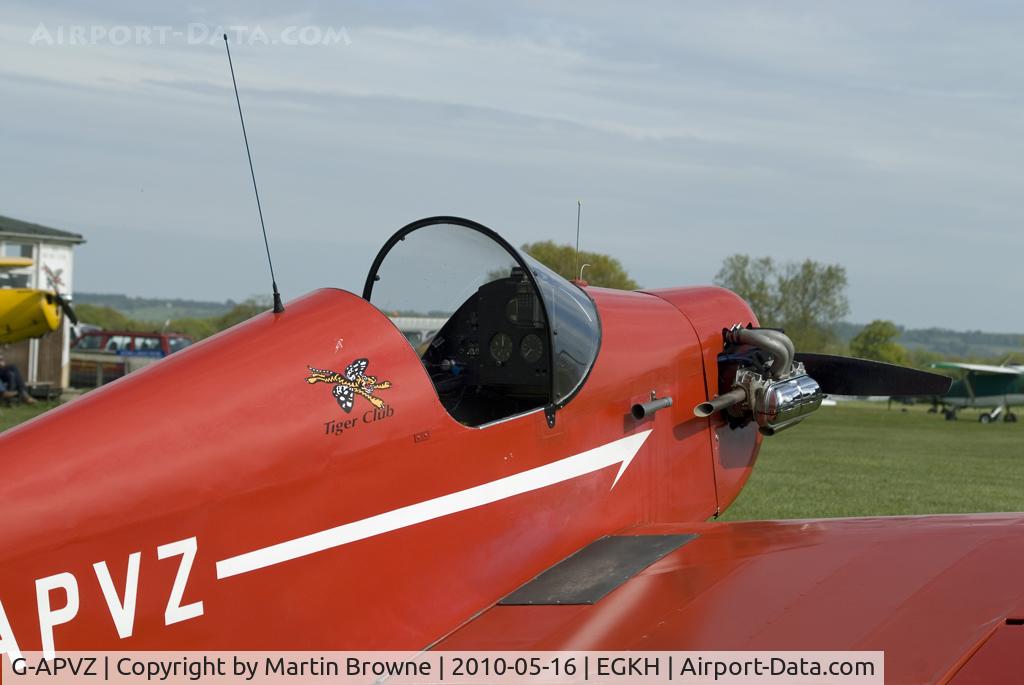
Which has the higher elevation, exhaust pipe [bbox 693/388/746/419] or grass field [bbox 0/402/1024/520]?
exhaust pipe [bbox 693/388/746/419]

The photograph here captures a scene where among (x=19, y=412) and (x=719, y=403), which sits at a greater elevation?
(x=719, y=403)

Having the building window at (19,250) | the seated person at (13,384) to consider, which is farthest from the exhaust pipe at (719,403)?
the building window at (19,250)

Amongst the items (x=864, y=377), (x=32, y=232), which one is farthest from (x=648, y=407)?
(x=32, y=232)

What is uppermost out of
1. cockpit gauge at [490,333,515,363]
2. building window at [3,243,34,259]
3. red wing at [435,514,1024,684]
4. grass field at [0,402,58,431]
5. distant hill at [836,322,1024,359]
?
building window at [3,243,34,259]

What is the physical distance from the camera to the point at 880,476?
47.6ft

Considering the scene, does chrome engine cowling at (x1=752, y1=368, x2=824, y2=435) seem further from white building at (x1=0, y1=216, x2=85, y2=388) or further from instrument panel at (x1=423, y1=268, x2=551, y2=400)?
white building at (x1=0, y1=216, x2=85, y2=388)

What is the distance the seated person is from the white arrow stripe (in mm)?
19115

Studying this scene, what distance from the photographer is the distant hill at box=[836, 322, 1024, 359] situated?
14050 cm

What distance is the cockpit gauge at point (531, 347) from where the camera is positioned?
4.33 m

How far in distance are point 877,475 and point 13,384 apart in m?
16.1

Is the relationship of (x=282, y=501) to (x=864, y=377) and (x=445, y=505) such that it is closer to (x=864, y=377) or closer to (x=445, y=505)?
(x=445, y=505)

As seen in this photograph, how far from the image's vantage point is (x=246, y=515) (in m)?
2.78

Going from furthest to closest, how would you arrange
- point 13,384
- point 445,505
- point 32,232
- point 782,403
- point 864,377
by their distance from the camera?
point 32,232 → point 13,384 → point 864,377 → point 782,403 → point 445,505

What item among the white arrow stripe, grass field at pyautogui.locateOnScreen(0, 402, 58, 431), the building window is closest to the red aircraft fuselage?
the white arrow stripe
